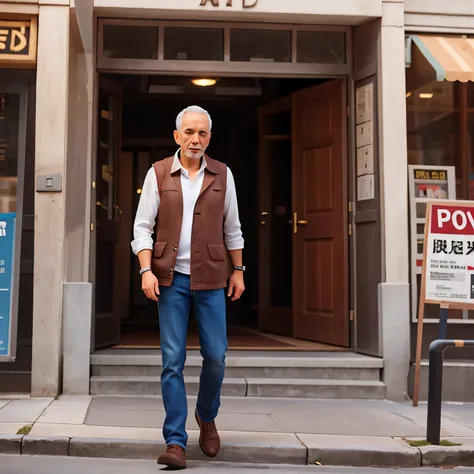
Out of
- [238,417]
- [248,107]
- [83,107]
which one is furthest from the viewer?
[248,107]

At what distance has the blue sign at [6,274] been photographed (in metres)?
6.44

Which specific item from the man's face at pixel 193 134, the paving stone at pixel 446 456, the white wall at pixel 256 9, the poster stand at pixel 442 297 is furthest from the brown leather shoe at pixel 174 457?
the white wall at pixel 256 9

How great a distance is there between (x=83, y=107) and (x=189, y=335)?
330 centimetres

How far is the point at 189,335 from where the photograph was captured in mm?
8898

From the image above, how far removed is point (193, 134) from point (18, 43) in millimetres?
2954

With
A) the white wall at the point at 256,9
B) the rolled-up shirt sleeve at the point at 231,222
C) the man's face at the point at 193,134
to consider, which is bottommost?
the rolled-up shirt sleeve at the point at 231,222

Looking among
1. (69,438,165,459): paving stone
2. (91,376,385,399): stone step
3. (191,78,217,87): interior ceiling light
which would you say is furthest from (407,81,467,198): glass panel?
(69,438,165,459): paving stone

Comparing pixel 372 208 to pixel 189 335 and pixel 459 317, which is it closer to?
pixel 459 317

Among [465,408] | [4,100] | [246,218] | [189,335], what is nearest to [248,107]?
[246,218]

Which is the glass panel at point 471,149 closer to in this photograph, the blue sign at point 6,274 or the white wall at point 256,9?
the white wall at point 256,9

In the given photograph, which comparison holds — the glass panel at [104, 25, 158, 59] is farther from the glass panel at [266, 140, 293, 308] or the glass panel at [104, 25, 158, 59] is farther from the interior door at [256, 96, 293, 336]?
the glass panel at [266, 140, 293, 308]

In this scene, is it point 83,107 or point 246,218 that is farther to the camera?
point 246,218

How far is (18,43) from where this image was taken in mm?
6570

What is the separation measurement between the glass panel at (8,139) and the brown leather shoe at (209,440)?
329 centimetres
